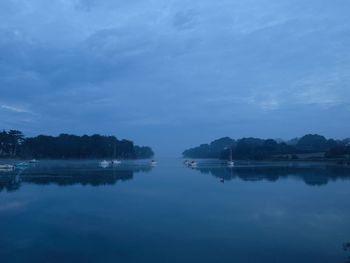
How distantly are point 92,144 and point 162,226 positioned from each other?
119344 mm

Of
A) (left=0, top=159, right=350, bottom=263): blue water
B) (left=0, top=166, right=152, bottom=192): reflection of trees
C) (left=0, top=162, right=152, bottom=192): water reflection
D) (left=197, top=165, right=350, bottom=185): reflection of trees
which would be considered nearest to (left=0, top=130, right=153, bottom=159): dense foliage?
(left=0, top=162, right=152, bottom=192): water reflection

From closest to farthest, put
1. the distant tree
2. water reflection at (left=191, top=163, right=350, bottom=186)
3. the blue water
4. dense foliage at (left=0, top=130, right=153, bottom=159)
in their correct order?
1. the blue water
2. water reflection at (left=191, top=163, right=350, bottom=186)
3. dense foliage at (left=0, top=130, right=153, bottom=159)
4. the distant tree

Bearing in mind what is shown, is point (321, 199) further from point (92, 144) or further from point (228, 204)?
point (92, 144)

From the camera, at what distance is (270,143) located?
436 feet

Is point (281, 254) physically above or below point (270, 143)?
below

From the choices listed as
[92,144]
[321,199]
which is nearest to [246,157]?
[92,144]

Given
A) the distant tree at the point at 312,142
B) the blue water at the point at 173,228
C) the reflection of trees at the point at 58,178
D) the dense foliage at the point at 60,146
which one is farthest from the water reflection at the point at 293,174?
the distant tree at the point at 312,142

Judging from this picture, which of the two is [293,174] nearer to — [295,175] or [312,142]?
[295,175]

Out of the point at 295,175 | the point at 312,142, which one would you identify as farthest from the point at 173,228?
the point at 312,142

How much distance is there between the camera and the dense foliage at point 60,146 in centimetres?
10962

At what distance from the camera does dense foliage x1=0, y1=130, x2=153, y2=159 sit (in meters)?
110

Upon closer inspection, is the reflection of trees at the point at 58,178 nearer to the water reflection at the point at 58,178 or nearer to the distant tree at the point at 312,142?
the water reflection at the point at 58,178

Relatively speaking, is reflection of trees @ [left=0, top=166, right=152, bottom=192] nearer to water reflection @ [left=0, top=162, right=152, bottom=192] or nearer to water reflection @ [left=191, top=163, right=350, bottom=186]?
water reflection @ [left=0, top=162, right=152, bottom=192]

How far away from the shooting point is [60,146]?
126562 millimetres
